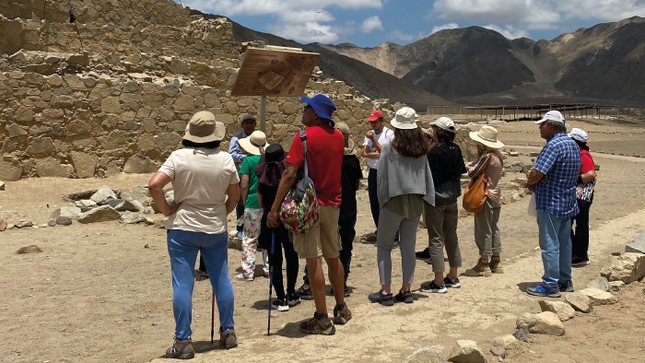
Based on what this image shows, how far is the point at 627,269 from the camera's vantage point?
607 cm

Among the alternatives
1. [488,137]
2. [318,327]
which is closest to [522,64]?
[488,137]

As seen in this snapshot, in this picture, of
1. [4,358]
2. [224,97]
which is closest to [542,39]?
[224,97]

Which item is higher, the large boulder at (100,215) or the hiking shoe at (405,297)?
the large boulder at (100,215)

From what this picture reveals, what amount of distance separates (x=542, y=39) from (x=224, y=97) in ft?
458

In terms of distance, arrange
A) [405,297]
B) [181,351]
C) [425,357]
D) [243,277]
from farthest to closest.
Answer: [243,277] < [405,297] < [181,351] < [425,357]

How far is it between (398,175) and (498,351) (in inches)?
69.9

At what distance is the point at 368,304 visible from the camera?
17.8 ft

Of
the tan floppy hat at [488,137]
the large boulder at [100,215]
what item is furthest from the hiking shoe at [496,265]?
the large boulder at [100,215]

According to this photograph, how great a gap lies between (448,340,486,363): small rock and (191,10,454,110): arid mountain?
58118 mm

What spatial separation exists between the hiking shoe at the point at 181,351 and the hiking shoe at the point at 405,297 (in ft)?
7.02

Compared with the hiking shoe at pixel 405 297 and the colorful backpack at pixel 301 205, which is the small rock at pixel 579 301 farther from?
the colorful backpack at pixel 301 205

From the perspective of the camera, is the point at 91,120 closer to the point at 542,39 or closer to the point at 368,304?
the point at 368,304

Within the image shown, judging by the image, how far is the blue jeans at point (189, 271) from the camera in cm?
412

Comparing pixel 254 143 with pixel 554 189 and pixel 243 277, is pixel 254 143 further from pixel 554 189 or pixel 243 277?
pixel 554 189
